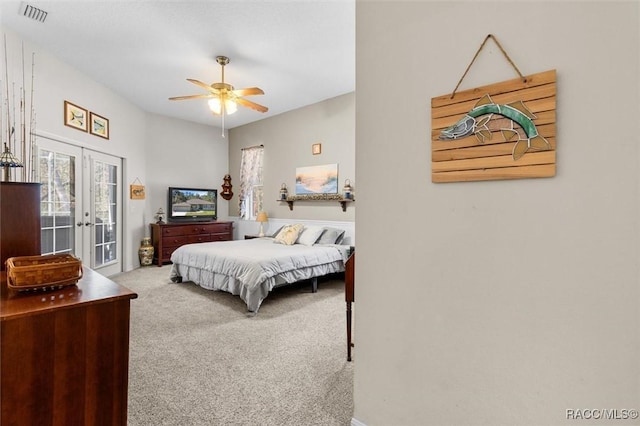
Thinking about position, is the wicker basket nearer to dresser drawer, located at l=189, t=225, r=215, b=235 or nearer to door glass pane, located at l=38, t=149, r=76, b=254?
door glass pane, located at l=38, t=149, r=76, b=254

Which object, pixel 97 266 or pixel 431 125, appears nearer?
pixel 431 125

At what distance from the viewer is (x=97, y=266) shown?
4.82 meters

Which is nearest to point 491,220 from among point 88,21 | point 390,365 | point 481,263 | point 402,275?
point 481,263

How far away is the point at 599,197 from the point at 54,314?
6.52 feet

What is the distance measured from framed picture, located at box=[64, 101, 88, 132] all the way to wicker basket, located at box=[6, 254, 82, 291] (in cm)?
342

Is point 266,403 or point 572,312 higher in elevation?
point 572,312

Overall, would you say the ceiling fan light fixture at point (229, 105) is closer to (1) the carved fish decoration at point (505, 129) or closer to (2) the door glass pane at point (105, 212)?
(2) the door glass pane at point (105, 212)

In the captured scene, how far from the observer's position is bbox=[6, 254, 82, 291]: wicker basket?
1.29 m

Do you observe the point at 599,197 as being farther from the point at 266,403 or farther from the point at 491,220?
the point at 266,403

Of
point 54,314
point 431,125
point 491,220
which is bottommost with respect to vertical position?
point 54,314

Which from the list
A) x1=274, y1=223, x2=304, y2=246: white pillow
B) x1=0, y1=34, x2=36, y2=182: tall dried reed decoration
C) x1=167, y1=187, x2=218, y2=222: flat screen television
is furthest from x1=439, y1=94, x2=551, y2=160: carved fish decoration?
x1=167, y1=187, x2=218, y2=222: flat screen television

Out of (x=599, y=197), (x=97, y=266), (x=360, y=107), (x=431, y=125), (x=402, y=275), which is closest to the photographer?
(x=599, y=197)

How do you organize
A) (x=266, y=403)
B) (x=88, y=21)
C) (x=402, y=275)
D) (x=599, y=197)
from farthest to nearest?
(x=88, y=21) → (x=266, y=403) → (x=402, y=275) → (x=599, y=197)

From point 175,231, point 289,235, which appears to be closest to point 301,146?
point 289,235
